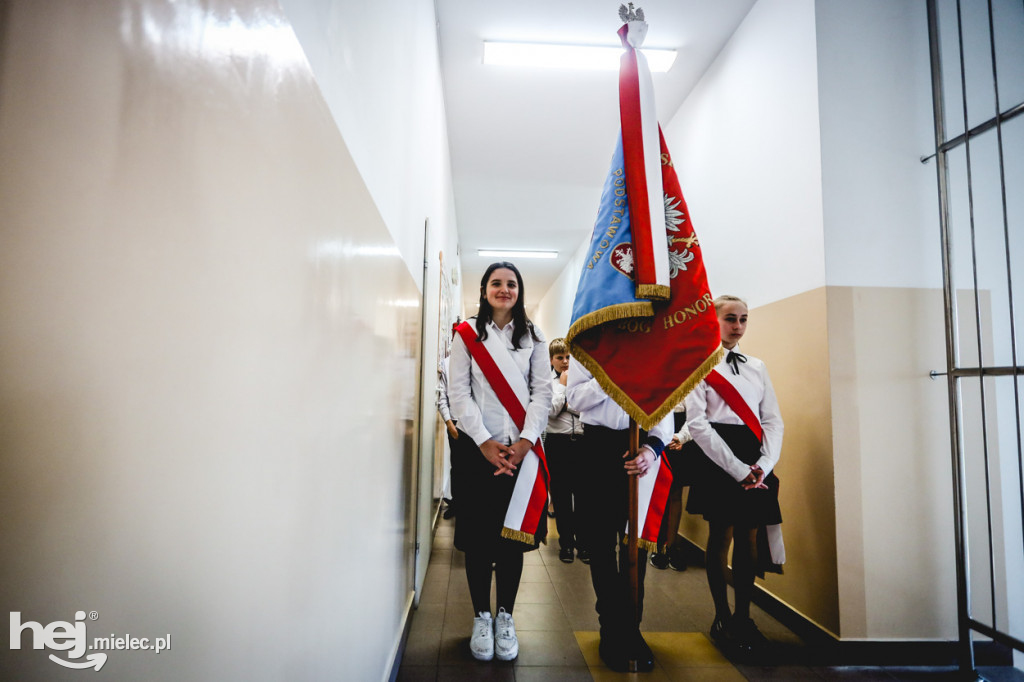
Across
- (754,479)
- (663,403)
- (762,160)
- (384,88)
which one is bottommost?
(754,479)

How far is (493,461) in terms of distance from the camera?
197cm

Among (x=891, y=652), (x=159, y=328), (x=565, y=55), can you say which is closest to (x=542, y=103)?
(x=565, y=55)

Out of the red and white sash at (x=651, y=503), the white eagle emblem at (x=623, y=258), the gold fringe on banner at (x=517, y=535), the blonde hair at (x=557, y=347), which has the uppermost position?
the white eagle emblem at (x=623, y=258)

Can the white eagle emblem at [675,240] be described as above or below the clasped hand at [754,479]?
above

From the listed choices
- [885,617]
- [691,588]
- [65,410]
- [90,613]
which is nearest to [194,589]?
[90,613]

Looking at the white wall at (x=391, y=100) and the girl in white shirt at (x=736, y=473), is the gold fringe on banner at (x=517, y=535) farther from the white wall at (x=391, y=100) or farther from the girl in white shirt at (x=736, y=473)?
the girl in white shirt at (x=736, y=473)

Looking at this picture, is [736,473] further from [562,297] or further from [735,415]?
[562,297]

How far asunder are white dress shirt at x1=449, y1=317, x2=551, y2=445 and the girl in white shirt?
68 cm

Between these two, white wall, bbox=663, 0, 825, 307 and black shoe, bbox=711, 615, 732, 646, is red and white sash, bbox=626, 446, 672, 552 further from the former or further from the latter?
white wall, bbox=663, 0, 825, 307

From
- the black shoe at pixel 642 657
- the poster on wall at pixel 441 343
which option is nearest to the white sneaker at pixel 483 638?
the black shoe at pixel 642 657

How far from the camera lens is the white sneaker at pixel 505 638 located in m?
1.98

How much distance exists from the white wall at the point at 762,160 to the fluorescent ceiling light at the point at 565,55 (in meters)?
0.42

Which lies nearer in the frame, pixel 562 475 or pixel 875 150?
pixel 875 150

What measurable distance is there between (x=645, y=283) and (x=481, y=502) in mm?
1081
